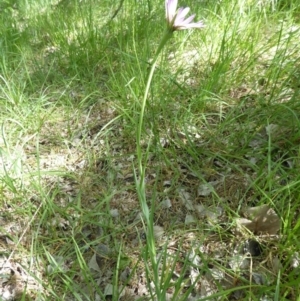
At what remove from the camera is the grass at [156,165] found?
1033 mm

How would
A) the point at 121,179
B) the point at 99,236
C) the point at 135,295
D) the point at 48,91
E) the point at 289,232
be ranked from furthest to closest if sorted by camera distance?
the point at 48,91, the point at 121,179, the point at 99,236, the point at 135,295, the point at 289,232

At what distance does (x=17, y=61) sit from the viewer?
208cm

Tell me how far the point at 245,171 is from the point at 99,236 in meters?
0.64

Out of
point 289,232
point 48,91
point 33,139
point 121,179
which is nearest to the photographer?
point 289,232

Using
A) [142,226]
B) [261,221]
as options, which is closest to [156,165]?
[142,226]

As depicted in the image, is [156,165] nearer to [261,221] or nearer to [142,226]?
[142,226]

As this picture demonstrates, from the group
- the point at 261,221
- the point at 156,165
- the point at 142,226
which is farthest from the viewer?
the point at 156,165

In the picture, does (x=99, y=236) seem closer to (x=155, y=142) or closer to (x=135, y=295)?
(x=135, y=295)

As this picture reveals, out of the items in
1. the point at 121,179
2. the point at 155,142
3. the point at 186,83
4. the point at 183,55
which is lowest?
the point at 121,179

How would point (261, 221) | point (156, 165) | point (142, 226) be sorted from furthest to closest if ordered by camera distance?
point (156, 165)
point (142, 226)
point (261, 221)

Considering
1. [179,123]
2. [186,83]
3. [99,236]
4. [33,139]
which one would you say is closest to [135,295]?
[99,236]

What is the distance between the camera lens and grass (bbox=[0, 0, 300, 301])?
1.03m

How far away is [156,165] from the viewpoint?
1409mm

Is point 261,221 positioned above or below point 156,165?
below
